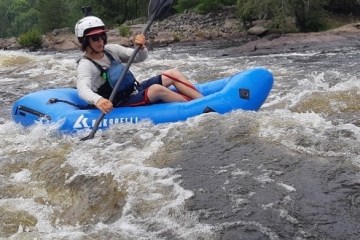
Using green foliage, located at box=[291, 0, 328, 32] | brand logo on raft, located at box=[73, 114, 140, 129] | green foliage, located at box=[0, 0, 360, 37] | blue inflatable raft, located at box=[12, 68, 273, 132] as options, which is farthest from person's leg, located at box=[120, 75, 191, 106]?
green foliage, located at box=[291, 0, 328, 32]

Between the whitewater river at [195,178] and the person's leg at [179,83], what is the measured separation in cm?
52

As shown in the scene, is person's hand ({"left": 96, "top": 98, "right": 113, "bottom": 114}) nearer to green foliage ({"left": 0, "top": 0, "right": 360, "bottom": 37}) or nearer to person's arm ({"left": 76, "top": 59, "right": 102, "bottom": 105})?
person's arm ({"left": 76, "top": 59, "right": 102, "bottom": 105})

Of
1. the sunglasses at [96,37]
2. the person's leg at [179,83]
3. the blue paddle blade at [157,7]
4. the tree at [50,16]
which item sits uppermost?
the blue paddle blade at [157,7]

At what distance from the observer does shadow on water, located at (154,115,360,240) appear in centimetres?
297

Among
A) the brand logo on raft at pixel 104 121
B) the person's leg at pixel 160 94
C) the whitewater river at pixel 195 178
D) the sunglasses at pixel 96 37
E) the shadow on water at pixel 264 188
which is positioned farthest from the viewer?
the person's leg at pixel 160 94

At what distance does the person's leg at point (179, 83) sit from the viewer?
5.30 m

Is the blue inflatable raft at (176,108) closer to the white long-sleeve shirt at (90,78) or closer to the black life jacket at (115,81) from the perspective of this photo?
the black life jacket at (115,81)

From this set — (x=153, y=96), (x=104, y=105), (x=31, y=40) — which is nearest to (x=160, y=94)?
(x=153, y=96)

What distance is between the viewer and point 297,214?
3084 mm

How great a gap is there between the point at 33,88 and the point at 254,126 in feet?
20.8

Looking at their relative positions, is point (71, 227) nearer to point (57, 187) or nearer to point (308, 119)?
point (57, 187)

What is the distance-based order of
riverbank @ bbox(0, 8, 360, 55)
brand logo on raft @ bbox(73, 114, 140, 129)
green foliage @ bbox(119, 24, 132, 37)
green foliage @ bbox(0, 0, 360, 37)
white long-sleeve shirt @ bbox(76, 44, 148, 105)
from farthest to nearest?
green foliage @ bbox(119, 24, 132, 37), green foliage @ bbox(0, 0, 360, 37), riverbank @ bbox(0, 8, 360, 55), brand logo on raft @ bbox(73, 114, 140, 129), white long-sleeve shirt @ bbox(76, 44, 148, 105)

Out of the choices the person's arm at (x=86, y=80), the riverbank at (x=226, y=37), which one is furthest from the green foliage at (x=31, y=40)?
the person's arm at (x=86, y=80)

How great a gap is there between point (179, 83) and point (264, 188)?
215 centimetres
